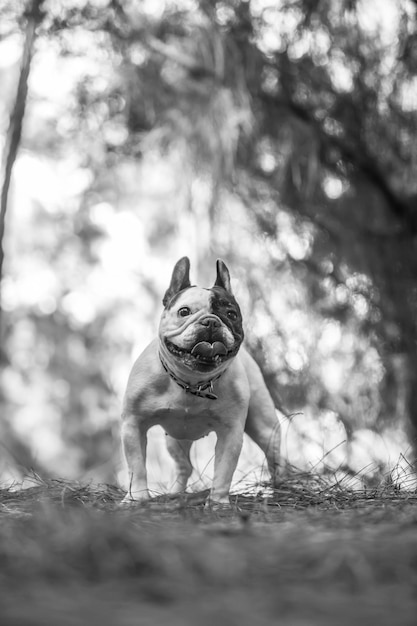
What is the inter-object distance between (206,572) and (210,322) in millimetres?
1535

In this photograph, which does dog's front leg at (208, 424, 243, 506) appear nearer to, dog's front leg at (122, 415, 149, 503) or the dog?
the dog

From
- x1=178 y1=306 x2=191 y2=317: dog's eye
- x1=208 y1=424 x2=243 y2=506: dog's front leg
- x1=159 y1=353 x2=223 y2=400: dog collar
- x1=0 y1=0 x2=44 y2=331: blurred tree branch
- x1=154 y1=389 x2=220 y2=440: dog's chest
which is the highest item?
x1=0 y1=0 x2=44 y2=331: blurred tree branch

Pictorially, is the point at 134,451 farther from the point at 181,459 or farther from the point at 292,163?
the point at 292,163

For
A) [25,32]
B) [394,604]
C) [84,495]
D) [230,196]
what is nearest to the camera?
[394,604]

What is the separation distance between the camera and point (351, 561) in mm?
1425

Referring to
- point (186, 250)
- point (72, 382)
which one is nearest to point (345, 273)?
point (186, 250)

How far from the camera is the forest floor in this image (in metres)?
1.14

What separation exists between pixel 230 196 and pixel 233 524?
176 inches

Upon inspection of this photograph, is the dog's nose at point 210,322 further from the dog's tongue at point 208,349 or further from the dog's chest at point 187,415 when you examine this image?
the dog's chest at point 187,415

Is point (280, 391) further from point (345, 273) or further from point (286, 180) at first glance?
point (286, 180)

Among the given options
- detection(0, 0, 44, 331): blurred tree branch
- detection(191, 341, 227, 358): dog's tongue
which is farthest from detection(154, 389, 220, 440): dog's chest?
detection(0, 0, 44, 331): blurred tree branch

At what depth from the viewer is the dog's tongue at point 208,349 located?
9.11ft

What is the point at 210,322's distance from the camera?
2840mm

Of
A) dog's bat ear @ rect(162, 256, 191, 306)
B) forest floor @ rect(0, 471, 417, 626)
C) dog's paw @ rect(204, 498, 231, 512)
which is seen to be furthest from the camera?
dog's bat ear @ rect(162, 256, 191, 306)
